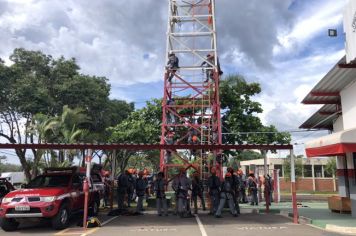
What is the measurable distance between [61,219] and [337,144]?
912 cm

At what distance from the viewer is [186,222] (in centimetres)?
1447

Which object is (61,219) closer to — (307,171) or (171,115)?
(171,115)

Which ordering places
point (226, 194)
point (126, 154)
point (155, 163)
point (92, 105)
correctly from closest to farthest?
point (226, 194), point (92, 105), point (126, 154), point (155, 163)

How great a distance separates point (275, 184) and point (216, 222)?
11033 mm

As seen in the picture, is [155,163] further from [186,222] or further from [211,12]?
[186,222]

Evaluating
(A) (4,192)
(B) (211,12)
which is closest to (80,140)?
(A) (4,192)

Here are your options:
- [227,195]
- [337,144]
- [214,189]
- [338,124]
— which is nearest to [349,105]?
[337,144]

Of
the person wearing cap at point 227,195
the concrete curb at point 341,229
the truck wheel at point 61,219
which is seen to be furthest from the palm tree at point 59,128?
the concrete curb at point 341,229

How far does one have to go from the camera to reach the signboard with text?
1250 centimetres

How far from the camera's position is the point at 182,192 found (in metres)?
16.1

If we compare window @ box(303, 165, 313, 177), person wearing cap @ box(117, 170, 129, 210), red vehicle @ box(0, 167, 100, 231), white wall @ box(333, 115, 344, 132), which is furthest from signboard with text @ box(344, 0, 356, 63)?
window @ box(303, 165, 313, 177)

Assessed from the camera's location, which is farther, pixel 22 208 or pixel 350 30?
pixel 350 30

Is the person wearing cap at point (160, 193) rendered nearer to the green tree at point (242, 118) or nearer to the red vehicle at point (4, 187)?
the red vehicle at point (4, 187)

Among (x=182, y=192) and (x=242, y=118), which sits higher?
(x=242, y=118)
